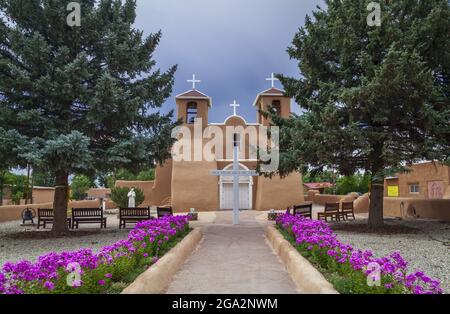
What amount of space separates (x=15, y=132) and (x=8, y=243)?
3653 millimetres

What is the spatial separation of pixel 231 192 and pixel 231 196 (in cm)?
31

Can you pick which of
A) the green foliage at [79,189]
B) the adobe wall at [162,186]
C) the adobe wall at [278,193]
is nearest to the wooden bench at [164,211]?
the adobe wall at [278,193]

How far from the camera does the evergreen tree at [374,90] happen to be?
12.1 m

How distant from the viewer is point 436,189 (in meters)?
23.7

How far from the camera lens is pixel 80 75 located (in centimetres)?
1306

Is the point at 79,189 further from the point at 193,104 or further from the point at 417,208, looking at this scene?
the point at 417,208

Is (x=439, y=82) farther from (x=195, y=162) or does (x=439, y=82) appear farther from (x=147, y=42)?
(x=195, y=162)

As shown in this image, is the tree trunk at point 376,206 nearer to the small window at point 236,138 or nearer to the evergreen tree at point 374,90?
the evergreen tree at point 374,90

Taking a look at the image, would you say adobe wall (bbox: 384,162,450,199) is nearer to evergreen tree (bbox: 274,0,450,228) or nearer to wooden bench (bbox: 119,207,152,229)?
evergreen tree (bbox: 274,0,450,228)
